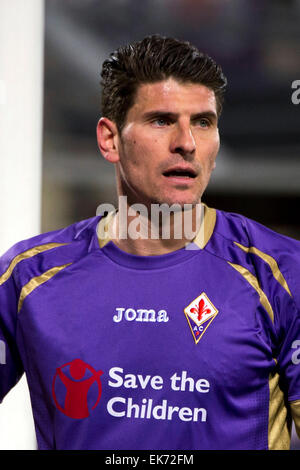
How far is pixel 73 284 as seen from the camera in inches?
44.5

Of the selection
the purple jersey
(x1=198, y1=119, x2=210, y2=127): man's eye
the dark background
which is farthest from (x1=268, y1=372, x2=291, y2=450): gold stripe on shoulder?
the dark background

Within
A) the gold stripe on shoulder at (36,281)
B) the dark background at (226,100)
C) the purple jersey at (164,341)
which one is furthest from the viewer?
the dark background at (226,100)

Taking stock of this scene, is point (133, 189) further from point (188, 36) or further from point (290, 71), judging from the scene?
point (290, 71)

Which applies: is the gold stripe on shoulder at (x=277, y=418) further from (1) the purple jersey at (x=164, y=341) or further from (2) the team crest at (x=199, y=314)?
(2) the team crest at (x=199, y=314)

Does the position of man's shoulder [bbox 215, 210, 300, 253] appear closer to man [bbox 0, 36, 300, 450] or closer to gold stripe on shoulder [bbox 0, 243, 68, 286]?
man [bbox 0, 36, 300, 450]

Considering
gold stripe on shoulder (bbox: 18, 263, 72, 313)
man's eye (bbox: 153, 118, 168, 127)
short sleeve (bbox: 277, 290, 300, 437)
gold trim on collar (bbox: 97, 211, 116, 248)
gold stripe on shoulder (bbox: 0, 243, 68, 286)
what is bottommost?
short sleeve (bbox: 277, 290, 300, 437)

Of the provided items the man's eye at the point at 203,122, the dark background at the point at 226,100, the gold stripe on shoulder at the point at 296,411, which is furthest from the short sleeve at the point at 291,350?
the dark background at the point at 226,100

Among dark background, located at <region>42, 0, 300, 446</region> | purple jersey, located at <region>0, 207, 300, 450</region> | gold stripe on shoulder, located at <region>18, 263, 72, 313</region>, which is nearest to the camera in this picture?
purple jersey, located at <region>0, 207, 300, 450</region>

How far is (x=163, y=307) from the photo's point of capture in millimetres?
1081

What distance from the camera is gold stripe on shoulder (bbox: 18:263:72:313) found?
1.13 meters

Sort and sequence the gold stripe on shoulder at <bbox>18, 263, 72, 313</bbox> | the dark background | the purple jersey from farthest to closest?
the dark background < the gold stripe on shoulder at <bbox>18, 263, 72, 313</bbox> < the purple jersey

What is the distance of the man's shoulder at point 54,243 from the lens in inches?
46.1

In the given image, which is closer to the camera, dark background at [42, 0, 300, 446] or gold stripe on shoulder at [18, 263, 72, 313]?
gold stripe on shoulder at [18, 263, 72, 313]
